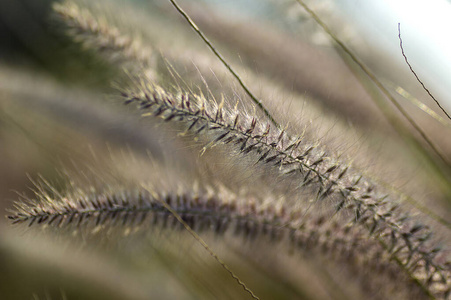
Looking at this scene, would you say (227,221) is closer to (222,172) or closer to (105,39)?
(222,172)

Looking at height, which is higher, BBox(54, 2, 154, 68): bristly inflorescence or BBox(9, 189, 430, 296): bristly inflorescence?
BBox(54, 2, 154, 68): bristly inflorescence

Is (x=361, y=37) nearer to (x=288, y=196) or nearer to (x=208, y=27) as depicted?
(x=208, y=27)

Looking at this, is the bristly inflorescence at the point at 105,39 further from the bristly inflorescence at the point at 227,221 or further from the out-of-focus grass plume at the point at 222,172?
the bristly inflorescence at the point at 227,221

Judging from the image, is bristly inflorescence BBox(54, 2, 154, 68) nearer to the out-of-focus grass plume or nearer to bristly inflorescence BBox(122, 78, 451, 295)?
the out-of-focus grass plume

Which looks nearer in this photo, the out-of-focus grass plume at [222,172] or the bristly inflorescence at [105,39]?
the out-of-focus grass plume at [222,172]

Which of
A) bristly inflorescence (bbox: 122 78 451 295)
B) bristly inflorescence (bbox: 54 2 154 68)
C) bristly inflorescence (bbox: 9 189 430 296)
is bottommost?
bristly inflorescence (bbox: 9 189 430 296)

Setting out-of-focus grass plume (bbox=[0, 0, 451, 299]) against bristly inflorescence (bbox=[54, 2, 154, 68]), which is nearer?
out-of-focus grass plume (bbox=[0, 0, 451, 299])

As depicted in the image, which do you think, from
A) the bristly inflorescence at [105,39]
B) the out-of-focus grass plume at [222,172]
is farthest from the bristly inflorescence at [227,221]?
the bristly inflorescence at [105,39]

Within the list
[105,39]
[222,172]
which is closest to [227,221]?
[222,172]

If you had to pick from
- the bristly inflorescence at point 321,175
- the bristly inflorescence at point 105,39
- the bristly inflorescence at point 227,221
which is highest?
the bristly inflorescence at point 105,39

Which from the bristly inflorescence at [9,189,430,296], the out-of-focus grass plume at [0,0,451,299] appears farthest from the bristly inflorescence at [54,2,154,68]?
the bristly inflorescence at [9,189,430,296]
